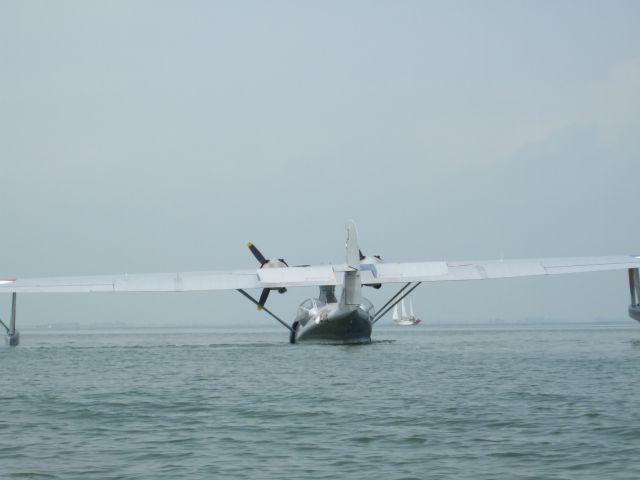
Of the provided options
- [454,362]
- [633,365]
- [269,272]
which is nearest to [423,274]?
[269,272]

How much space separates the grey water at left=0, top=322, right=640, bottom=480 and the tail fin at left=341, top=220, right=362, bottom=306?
1708 centimetres

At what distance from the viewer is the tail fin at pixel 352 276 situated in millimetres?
54125

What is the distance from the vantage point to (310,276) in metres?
54.9

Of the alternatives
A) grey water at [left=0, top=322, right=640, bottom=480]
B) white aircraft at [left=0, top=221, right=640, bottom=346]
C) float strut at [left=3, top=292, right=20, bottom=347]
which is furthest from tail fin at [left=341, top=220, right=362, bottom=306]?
float strut at [left=3, top=292, right=20, bottom=347]

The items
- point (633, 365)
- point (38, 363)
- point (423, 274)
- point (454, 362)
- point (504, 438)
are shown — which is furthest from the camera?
point (423, 274)

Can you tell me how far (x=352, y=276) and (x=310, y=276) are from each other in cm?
253

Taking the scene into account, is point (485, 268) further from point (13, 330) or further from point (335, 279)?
point (13, 330)

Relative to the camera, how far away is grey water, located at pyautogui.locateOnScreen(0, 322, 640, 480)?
51.1ft

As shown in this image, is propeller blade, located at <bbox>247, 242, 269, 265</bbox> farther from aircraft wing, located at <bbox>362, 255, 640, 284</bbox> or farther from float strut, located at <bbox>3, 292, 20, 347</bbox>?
float strut, located at <bbox>3, 292, 20, 347</bbox>

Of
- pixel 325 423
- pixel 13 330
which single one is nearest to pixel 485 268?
pixel 13 330

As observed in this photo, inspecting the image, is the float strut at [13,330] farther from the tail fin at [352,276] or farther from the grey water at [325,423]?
the grey water at [325,423]

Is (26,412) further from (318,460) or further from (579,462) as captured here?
(579,462)

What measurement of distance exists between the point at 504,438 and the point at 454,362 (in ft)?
79.6

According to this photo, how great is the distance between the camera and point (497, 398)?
2503 cm
